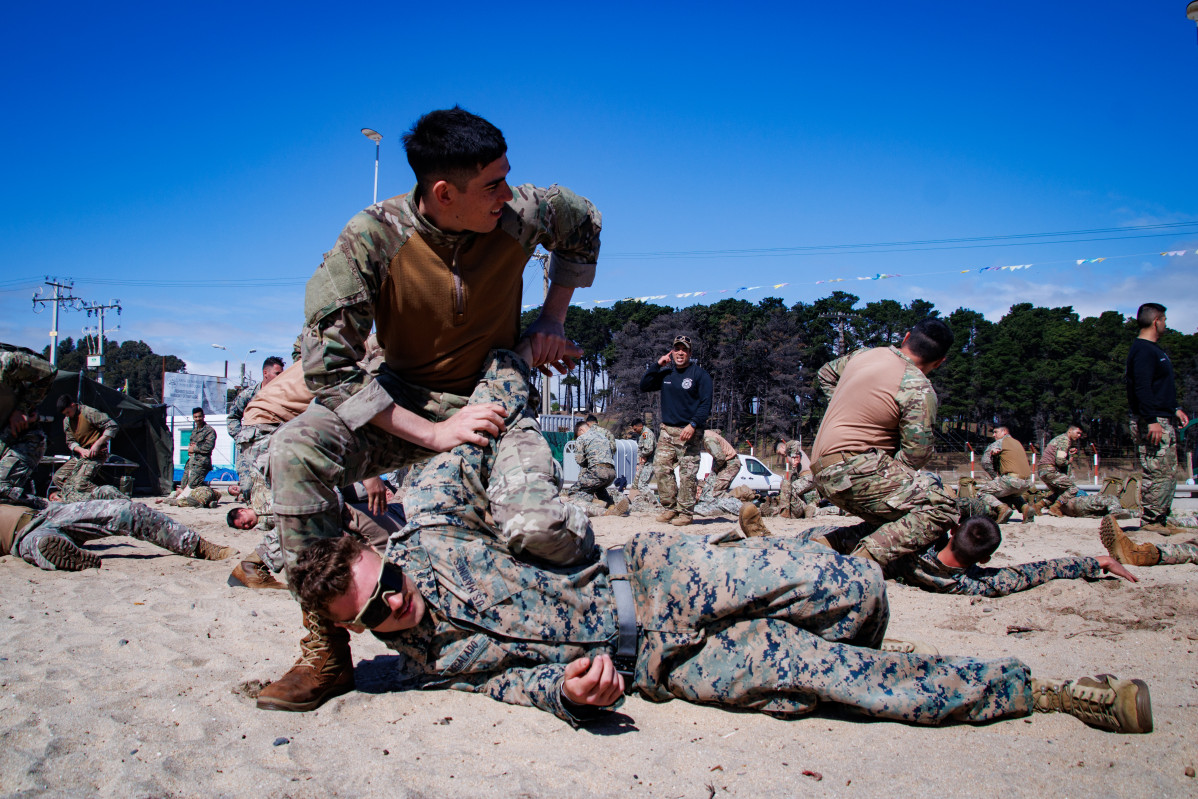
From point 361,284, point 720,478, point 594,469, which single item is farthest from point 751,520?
point 594,469

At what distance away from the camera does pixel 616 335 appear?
54.8m

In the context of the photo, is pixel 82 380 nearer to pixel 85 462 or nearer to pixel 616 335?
pixel 85 462

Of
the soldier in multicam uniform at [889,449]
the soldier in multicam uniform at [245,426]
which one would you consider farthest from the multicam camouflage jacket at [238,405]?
the soldier in multicam uniform at [889,449]

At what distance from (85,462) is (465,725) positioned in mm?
10610

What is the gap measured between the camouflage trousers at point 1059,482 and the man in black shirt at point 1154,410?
9.69ft

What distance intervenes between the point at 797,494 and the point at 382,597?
1024 cm

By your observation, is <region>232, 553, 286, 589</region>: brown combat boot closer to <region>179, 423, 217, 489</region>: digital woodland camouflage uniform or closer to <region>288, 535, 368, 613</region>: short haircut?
<region>288, 535, 368, 613</region>: short haircut

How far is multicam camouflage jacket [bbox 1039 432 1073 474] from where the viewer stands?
1062cm

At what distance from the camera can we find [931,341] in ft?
15.3

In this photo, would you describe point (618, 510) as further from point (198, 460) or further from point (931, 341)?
point (198, 460)

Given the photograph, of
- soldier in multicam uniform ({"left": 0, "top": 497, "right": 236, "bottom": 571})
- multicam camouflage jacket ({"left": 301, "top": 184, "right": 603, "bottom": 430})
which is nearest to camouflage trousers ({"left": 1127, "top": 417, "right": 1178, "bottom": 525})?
multicam camouflage jacket ({"left": 301, "top": 184, "right": 603, "bottom": 430})

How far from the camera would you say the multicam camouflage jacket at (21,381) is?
6.34m

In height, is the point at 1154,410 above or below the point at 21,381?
below

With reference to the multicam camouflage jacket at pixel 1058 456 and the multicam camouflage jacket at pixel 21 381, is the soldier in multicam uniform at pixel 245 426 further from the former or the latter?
the multicam camouflage jacket at pixel 1058 456
